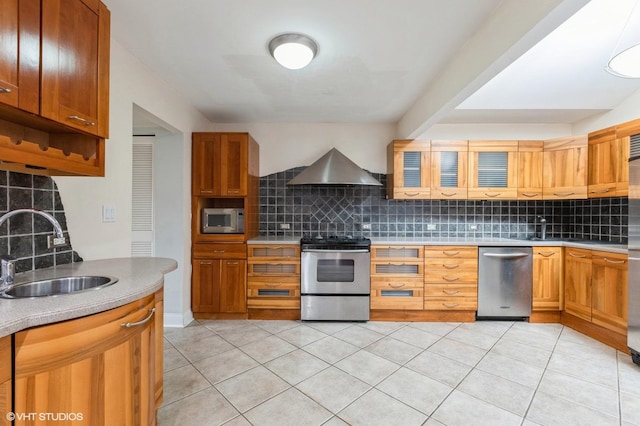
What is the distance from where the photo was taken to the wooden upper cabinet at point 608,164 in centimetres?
263

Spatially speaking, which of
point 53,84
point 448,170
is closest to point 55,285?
point 53,84

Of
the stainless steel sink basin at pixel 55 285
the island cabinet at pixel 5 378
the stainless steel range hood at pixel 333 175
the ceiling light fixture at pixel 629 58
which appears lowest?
the island cabinet at pixel 5 378

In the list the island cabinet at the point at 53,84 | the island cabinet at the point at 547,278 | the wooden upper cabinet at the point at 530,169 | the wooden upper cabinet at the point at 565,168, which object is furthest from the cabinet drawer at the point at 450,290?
the island cabinet at the point at 53,84

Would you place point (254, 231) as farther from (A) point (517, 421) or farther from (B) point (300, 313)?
(A) point (517, 421)

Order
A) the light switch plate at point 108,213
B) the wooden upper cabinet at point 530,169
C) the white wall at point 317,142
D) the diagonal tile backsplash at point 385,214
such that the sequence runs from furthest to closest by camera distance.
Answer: the white wall at point 317,142 < the diagonal tile backsplash at point 385,214 < the wooden upper cabinet at point 530,169 < the light switch plate at point 108,213

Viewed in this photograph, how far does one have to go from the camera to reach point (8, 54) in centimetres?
102

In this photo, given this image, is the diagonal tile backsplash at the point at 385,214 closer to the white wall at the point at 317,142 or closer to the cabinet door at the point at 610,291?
the white wall at the point at 317,142

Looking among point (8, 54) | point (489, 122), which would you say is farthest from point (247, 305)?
point (489, 122)

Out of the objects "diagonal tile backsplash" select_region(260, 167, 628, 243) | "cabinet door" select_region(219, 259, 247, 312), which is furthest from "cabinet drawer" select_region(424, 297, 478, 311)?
"cabinet door" select_region(219, 259, 247, 312)

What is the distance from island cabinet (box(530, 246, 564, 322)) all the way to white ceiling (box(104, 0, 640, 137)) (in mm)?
1631

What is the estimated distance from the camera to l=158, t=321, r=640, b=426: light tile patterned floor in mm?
1619

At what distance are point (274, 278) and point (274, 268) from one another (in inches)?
4.5

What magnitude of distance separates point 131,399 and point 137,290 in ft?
1.52

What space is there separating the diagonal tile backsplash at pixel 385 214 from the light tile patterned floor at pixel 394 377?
1242mm
